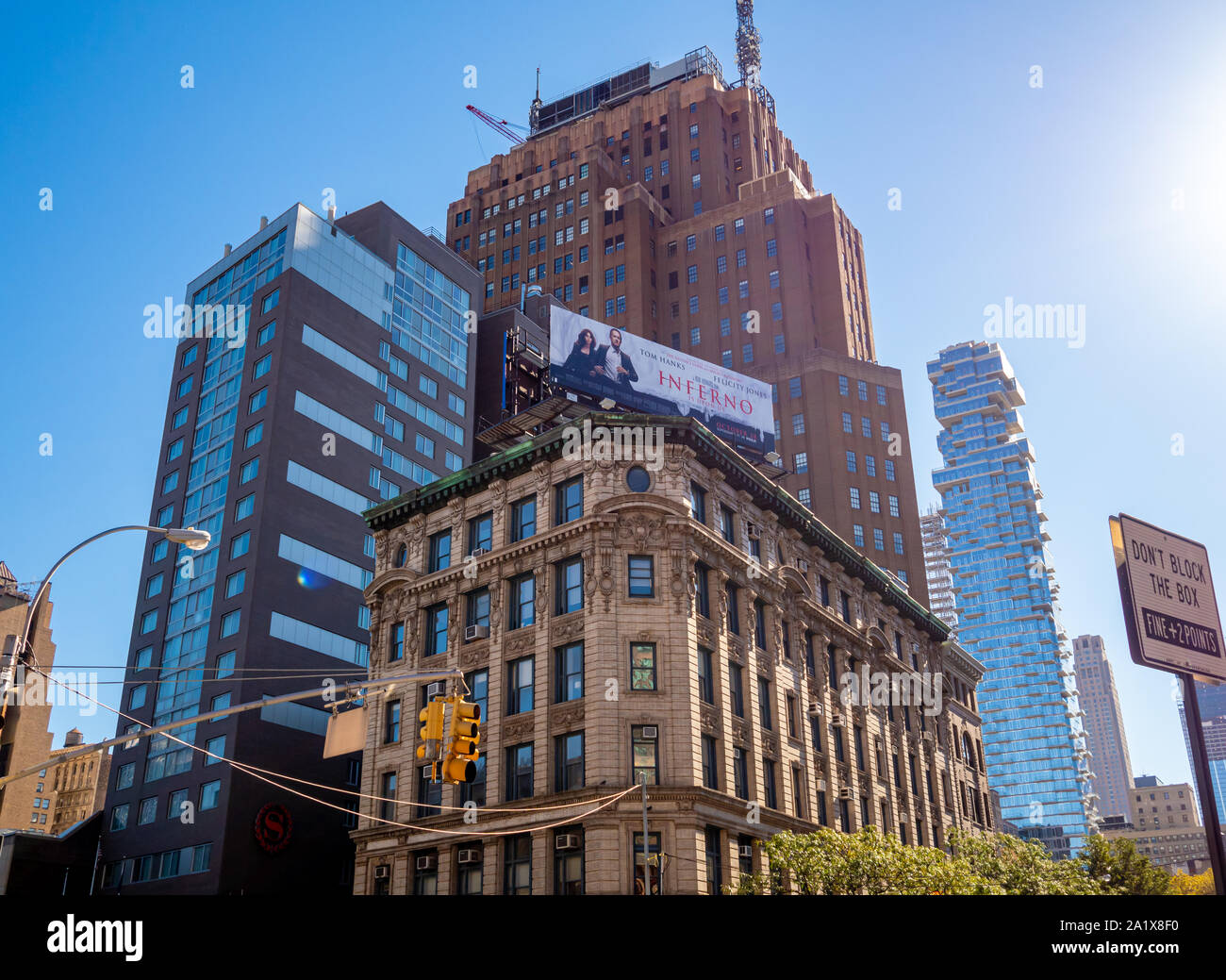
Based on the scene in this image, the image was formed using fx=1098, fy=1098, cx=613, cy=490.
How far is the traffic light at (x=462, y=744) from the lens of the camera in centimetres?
2055

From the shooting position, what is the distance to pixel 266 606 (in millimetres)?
69875

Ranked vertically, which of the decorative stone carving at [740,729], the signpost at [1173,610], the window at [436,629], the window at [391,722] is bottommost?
the signpost at [1173,610]

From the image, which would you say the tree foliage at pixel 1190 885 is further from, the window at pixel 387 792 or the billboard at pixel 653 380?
the window at pixel 387 792

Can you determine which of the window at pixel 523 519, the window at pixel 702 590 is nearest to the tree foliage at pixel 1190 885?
the window at pixel 702 590

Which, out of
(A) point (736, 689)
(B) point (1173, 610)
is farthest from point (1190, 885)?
(B) point (1173, 610)

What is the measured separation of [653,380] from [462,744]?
3851 cm

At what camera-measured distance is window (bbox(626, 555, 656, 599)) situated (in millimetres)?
44844

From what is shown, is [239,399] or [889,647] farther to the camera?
[239,399]

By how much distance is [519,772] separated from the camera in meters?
44.3

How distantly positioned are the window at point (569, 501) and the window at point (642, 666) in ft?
21.8

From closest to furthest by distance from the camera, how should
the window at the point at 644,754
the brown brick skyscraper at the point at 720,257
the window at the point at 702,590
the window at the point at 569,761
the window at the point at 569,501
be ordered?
1. the window at the point at 644,754
2. the window at the point at 569,761
3. the window at the point at 702,590
4. the window at the point at 569,501
5. the brown brick skyscraper at the point at 720,257
